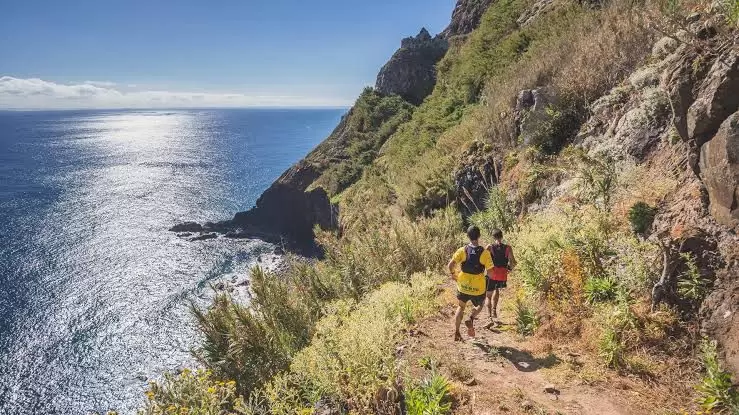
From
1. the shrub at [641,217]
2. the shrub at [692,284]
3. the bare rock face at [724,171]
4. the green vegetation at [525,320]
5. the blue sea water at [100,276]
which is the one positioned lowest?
the blue sea water at [100,276]

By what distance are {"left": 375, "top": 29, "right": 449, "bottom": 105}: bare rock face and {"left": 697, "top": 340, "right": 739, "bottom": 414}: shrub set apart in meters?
57.6

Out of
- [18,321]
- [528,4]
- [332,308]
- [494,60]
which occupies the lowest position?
[18,321]

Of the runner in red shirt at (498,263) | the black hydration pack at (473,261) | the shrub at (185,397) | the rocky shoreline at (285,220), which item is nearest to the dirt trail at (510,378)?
the runner in red shirt at (498,263)

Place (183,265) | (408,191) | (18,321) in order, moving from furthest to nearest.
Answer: (183,265) → (18,321) → (408,191)

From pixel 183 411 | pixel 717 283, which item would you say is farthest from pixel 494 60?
pixel 183 411

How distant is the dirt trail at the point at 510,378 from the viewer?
A: 5367 millimetres

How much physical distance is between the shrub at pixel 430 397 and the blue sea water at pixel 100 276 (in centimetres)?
639

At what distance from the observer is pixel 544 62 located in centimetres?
1598

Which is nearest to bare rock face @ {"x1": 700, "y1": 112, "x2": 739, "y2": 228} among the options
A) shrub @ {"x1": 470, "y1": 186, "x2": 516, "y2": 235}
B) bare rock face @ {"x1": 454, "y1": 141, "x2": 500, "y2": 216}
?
shrub @ {"x1": 470, "y1": 186, "x2": 516, "y2": 235}

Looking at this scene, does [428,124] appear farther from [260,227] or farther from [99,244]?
[99,244]

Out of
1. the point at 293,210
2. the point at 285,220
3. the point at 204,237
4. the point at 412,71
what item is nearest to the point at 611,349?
the point at 412,71

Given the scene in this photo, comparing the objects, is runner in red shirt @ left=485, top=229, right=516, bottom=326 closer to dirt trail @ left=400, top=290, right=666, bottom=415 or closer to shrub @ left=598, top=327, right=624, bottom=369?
dirt trail @ left=400, top=290, right=666, bottom=415

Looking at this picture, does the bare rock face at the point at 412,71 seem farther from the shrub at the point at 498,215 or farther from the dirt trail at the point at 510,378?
the dirt trail at the point at 510,378

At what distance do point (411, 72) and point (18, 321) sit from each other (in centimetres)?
5551
